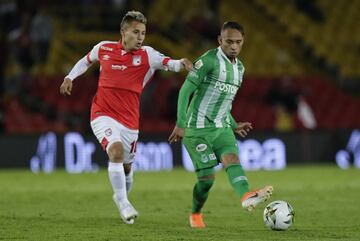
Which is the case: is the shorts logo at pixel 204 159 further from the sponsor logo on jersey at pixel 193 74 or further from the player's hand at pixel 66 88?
the player's hand at pixel 66 88

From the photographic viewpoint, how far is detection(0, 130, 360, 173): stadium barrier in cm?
2002

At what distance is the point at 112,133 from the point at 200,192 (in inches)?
44.2

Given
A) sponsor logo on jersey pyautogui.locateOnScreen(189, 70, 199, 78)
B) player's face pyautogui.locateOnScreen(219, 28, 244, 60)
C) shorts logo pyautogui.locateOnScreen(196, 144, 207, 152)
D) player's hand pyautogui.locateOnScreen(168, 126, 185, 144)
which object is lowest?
shorts logo pyautogui.locateOnScreen(196, 144, 207, 152)

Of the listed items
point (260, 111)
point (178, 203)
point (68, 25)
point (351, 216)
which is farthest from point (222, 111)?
point (68, 25)

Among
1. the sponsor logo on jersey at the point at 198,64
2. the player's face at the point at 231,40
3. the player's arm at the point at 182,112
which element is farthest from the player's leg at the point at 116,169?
the player's face at the point at 231,40

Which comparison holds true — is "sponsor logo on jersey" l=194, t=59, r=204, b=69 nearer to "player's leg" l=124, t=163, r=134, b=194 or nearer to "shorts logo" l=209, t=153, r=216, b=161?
"shorts logo" l=209, t=153, r=216, b=161

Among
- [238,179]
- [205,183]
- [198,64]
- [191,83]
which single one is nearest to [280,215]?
[238,179]

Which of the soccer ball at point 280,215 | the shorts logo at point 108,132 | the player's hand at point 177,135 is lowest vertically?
the soccer ball at point 280,215

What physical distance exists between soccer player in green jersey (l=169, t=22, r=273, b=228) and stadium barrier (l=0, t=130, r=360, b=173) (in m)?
9.97

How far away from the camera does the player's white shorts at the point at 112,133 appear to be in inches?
378

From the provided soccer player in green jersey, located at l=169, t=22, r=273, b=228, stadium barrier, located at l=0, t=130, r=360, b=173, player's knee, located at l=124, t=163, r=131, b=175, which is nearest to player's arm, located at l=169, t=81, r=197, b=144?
soccer player in green jersey, located at l=169, t=22, r=273, b=228

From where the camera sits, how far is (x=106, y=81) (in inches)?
390

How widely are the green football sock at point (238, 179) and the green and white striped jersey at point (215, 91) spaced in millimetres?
566

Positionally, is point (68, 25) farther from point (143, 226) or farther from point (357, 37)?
point (143, 226)
